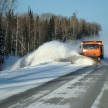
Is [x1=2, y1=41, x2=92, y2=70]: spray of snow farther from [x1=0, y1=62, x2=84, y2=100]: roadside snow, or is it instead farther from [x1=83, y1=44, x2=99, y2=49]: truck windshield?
[x1=0, y1=62, x2=84, y2=100]: roadside snow

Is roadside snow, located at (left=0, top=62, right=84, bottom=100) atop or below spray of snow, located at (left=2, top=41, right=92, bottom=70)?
below

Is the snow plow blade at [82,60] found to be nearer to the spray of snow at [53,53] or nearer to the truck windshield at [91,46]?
the spray of snow at [53,53]

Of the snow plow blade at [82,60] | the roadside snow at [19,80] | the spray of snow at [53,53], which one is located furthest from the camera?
the spray of snow at [53,53]

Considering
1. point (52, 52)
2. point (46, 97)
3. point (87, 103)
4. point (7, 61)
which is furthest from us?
point (7, 61)

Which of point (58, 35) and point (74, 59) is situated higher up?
point (58, 35)

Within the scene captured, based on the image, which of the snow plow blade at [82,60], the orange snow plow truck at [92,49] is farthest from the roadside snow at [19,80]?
the orange snow plow truck at [92,49]

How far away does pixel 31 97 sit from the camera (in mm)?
5883

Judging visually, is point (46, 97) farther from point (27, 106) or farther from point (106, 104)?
point (106, 104)

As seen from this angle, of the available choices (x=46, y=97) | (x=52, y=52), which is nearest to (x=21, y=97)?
(x=46, y=97)

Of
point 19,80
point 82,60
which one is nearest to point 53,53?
point 82,60

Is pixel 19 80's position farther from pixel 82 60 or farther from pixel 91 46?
pixel 91 46

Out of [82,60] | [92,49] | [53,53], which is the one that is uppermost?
[92,49]

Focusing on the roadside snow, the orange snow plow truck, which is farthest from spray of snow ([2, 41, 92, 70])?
the roadside snow

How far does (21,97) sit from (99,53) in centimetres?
1668
